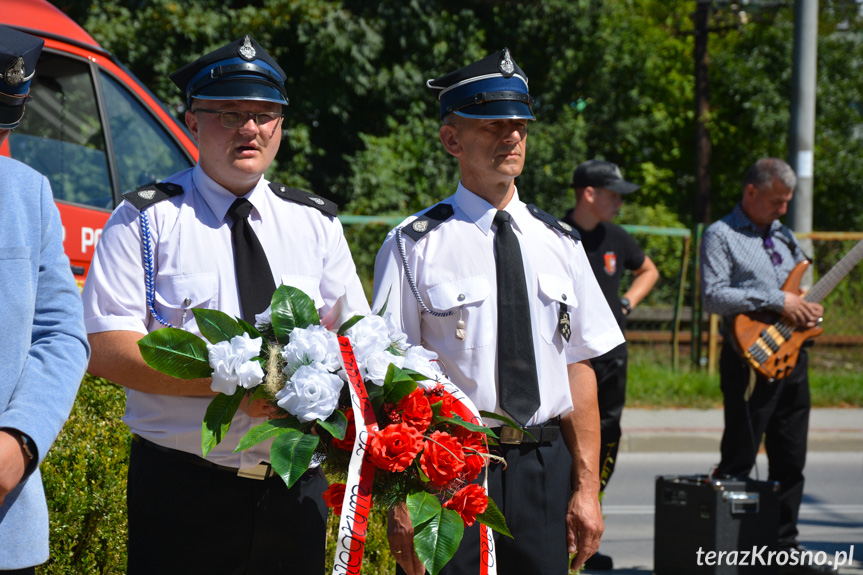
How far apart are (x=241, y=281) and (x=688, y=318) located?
10.5m

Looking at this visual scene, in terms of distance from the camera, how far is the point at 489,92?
2.88 m

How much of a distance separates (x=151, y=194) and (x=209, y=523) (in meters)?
0.90

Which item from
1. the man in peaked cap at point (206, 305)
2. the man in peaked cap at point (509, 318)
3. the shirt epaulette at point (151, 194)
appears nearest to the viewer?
the man in peaked cap at point (206, 305)

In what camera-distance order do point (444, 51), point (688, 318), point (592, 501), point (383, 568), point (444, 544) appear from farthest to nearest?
point (444, 51), point (688, 318), point (383, 568), point (592, 501), point (444, 544)

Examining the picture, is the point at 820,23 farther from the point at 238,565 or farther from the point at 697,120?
the point at 238,565

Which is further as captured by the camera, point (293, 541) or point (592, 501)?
point (592, 501)

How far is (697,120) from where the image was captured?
1947 centimetres

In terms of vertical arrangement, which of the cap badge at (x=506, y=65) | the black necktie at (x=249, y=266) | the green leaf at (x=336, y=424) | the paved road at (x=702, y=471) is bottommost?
the paved road at (x=702, y=471)

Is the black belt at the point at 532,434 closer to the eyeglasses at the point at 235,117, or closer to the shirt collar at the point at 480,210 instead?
the shirt collar at the point at 480,210

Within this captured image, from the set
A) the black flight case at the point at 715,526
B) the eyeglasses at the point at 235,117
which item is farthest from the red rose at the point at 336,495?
the black flight case at the point at 715,526

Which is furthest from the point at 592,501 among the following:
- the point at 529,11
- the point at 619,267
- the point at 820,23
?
the point at 820,23

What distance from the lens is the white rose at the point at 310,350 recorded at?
6.86ft

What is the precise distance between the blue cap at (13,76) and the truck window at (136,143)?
12.9ft

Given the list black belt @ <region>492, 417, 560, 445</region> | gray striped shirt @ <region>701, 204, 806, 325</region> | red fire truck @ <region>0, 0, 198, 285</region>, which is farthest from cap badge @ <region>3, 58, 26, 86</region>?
gray striped shirt @ <region>701, 204, 806, 325</region>
